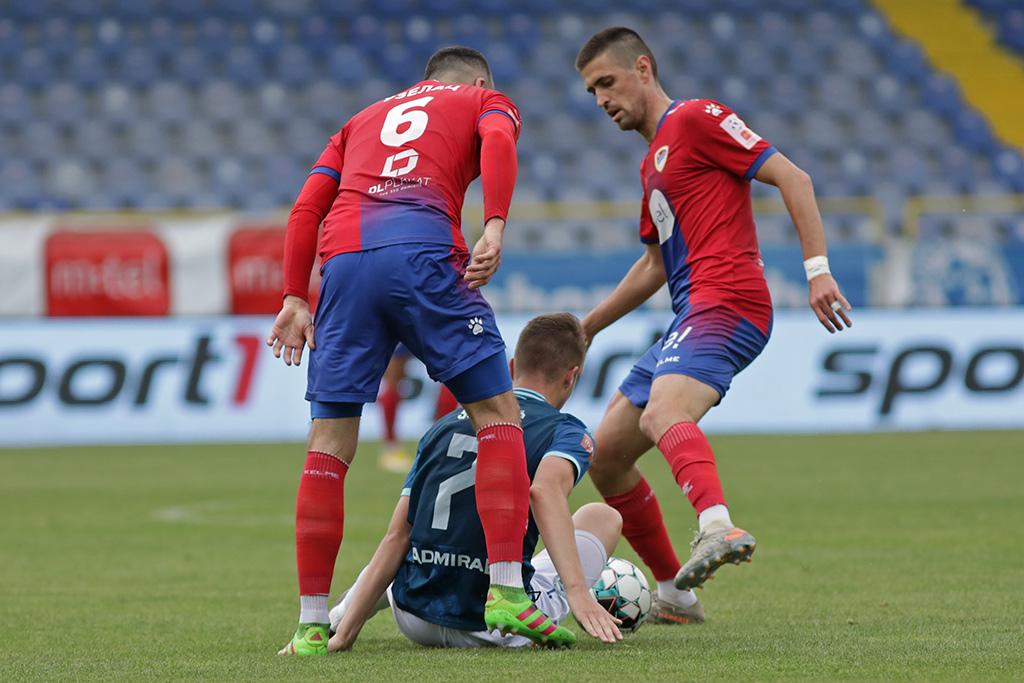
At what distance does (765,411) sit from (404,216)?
435 inches

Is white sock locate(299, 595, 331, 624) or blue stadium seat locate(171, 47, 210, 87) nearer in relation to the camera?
white sock locate(299, 595, 331, 624)

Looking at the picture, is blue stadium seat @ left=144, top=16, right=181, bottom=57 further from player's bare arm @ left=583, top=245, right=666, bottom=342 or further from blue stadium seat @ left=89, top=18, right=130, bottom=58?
player's bare arm @ left=583, top=245, right=666, bottom=342

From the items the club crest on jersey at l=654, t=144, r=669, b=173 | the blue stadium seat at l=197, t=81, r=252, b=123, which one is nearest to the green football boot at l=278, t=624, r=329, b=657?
the club crest on jersey at l=654, t=144, r=669, b=173

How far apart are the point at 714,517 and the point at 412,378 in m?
10.6

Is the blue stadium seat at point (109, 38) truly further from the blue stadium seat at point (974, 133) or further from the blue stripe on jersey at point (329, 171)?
the blue stripe on jersey at point (329, 171)

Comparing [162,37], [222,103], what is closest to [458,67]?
[222,103]

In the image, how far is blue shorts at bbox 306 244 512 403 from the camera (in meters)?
4.54

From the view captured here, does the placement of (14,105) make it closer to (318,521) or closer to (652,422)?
(652,422)

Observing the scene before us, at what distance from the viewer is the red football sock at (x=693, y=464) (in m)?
4.88

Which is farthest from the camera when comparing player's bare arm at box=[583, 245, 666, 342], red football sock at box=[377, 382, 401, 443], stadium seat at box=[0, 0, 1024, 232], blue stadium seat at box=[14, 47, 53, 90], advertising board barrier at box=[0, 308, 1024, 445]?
blue stadium seat at box=[14, 47, 53, 90]

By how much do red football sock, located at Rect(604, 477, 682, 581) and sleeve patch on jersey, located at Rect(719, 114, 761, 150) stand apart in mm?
1224

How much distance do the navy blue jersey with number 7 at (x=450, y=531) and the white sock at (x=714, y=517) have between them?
0.39 m

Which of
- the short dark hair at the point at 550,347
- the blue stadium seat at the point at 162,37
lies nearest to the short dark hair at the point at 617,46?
the short dark hair at the point at 550,347

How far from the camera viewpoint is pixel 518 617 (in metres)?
4.37
